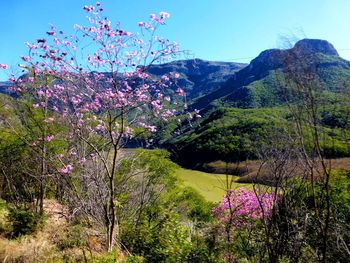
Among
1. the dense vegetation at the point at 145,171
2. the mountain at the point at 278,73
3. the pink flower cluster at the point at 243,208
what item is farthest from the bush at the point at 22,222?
the mountain at the point at 278,73

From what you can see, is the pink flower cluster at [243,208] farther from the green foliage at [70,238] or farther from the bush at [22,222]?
the bush at [22,222]

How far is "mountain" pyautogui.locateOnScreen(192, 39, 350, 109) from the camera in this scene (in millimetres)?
5477

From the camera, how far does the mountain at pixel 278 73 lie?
5477mm

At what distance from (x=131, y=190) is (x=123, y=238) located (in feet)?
20.2

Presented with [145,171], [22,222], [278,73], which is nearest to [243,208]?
[145,171]

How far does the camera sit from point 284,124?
302 inches

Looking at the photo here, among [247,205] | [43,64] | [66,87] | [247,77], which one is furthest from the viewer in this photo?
[247,77]

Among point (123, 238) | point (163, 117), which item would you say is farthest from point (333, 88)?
point (123, 238)

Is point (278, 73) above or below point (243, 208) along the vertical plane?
above

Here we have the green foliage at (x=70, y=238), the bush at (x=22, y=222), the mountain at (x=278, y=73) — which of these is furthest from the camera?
the bush at (x=22, y=222)

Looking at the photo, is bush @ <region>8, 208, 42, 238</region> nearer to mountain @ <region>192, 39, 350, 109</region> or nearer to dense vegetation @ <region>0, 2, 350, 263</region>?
dense vegetation @ <region>0, 2, 350, 263</region>

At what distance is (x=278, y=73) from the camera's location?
5895mm

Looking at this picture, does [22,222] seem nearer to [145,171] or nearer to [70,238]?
[70,238]

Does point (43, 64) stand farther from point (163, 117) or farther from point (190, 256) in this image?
point (190, 256)
